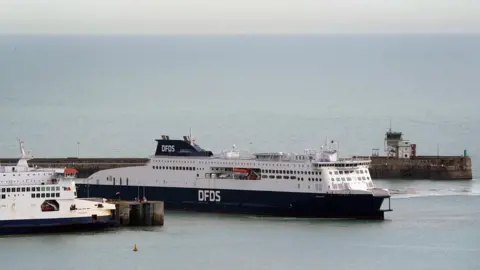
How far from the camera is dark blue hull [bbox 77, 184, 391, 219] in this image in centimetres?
5691

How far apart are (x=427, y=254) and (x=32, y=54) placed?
150553 millimetres

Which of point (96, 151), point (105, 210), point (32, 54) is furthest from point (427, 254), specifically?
point (32, 54)

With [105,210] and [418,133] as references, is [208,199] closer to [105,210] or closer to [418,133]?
[105,210]

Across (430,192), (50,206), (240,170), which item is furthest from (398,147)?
(50,206)

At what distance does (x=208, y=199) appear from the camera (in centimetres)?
6028

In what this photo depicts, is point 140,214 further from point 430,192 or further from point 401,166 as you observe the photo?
point 401,166

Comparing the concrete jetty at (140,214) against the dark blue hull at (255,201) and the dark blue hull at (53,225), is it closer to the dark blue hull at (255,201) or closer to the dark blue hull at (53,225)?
the dark blue hull at (53,225)

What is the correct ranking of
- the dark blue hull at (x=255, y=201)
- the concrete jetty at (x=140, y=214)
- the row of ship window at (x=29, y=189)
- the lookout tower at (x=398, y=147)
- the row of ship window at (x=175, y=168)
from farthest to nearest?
1. the lookout tower at (x=398, y=147)
2. the row of ship window at (x=175, y=168)
3. the dark blue hull at (x=255, y=201)
4. the concrete jetty at (x=140, y=214)
5. the row of ship window at (x=29, y=189)

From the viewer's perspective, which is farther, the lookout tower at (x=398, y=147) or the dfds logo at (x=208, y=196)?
the lookout tower at (x=398, y=147)

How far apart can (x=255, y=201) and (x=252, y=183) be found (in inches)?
28.3

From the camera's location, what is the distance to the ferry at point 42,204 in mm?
52281

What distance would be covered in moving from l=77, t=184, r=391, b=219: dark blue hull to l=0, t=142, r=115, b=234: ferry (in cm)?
706

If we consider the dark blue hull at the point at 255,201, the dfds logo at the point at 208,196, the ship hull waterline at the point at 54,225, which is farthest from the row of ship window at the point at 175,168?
the ship hull waterline at the point at 54,225

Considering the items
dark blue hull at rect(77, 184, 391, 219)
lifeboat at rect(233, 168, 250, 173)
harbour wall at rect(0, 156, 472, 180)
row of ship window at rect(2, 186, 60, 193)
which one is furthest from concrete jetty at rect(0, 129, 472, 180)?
row of ship window at rect(2, 186, 60, 193)
